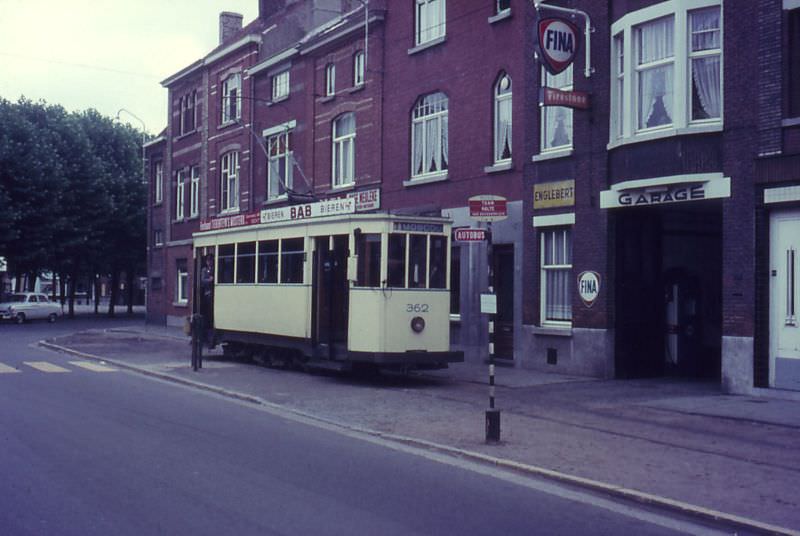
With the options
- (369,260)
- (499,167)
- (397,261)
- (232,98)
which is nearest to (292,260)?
(369,260)

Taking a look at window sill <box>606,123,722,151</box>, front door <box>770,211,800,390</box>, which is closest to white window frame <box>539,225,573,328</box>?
window sill <box>606,123,722,151</box>

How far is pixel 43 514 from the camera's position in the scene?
23.0 feet

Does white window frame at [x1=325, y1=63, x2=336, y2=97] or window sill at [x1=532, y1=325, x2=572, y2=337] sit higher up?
white window frame at [x1=325, y1=63, x2=336, y2=97]

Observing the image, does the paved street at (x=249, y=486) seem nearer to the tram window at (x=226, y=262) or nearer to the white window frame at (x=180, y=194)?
the tram window at (x=226, y=262)

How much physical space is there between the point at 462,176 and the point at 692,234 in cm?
571

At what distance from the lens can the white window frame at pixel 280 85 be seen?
104 feet

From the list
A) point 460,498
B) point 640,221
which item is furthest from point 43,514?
point 640,221

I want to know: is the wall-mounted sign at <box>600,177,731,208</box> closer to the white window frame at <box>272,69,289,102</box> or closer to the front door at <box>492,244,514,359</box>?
the front door at <box>492,244,514,359</box>

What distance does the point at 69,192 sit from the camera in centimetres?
4762

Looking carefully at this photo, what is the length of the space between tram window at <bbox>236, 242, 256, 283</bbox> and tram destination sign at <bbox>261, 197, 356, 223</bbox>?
919mm

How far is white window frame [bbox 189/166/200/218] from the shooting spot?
3897cm

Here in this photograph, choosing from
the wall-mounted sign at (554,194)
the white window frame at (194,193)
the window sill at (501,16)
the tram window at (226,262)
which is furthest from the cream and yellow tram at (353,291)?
the white window frame at (194,193)

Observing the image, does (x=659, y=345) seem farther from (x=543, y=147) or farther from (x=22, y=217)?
(x=22, y=217)

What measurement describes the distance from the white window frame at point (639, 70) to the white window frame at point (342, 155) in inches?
436
